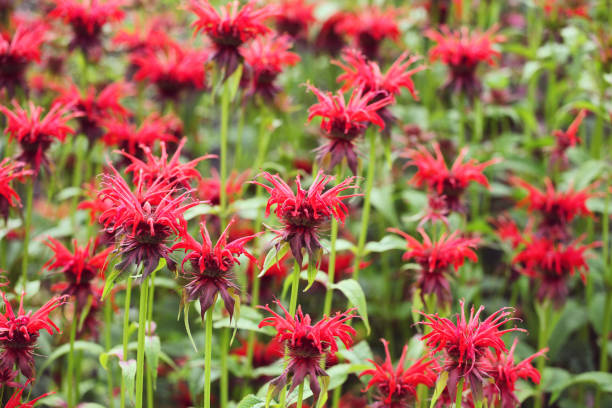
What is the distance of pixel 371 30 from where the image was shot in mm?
2523

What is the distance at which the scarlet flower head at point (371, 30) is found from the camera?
252 cm

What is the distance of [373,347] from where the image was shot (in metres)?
2.53

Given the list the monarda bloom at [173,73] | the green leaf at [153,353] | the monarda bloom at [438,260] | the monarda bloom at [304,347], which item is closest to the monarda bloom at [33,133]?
the green leaf at [153,353]

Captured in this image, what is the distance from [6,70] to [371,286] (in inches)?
58.8

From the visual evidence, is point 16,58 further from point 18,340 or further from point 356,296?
point 356,296

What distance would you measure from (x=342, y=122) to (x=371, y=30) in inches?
40.0

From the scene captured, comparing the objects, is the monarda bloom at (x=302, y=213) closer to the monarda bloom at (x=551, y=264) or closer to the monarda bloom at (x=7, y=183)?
the monarda bloom at (x=7, y=183)

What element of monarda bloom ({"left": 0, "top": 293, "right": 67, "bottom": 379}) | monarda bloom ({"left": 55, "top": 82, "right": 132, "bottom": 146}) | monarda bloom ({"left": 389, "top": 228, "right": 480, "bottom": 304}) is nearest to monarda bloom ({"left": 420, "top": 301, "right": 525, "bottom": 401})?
monarda bloom ({"left": 389, "top": 228, "right": 480, "bottom": 304})

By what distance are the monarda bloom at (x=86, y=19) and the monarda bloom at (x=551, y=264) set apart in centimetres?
159

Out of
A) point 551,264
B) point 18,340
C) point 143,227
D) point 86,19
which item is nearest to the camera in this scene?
point 143,227

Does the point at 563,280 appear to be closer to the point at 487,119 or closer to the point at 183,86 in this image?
the point at 487,119

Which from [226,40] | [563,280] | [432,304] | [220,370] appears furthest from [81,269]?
[563,280]

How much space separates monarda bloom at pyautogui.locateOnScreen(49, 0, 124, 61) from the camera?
89.9 inches

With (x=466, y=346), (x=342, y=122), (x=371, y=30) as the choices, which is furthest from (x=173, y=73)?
(x=466, y=346)
